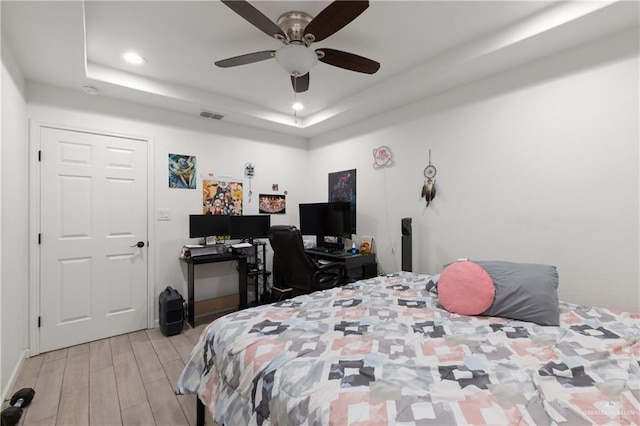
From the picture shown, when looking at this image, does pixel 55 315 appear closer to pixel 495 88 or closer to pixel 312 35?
pixel 312 35

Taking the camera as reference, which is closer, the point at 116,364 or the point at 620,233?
the point at 620,233

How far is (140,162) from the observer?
3254 mm

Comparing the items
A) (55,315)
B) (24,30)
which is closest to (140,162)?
(24,30)

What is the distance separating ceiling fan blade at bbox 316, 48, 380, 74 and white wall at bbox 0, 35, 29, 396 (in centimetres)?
220

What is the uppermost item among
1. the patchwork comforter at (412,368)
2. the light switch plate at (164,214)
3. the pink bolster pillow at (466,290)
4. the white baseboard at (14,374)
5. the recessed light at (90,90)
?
the recessed light at (90,90)

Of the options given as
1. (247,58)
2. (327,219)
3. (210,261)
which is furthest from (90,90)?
(327,219)

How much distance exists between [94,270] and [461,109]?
4037mm

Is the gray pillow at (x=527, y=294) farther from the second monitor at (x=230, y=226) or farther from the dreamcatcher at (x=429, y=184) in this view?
the second monitor at (x=230, y=226)

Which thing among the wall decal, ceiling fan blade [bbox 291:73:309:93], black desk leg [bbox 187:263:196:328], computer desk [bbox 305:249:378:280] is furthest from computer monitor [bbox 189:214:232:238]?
the wall decal

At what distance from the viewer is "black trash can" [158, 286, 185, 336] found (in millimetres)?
3037

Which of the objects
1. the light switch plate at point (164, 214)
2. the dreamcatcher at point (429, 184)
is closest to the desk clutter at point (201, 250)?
the light switch plate at point (164, 214)

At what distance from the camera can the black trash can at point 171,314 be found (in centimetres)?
304

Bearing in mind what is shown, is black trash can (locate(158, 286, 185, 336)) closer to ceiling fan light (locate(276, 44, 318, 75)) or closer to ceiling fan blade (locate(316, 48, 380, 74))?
ceiling fan light (locate(276, 44, 318, 75))

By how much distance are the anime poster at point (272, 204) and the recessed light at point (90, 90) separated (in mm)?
2116
